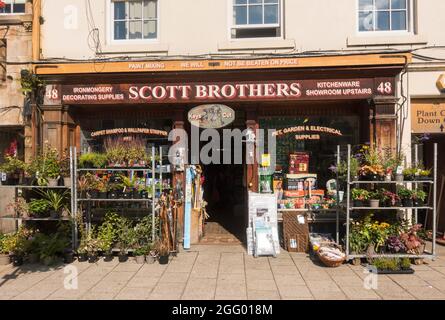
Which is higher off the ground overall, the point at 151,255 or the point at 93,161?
the point at 93,161

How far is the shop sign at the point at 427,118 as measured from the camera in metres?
8.11

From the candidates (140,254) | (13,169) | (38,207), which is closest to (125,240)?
(140,254)

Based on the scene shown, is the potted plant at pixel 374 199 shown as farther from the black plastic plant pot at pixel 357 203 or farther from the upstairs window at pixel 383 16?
the upstairs window at pixel 383 16

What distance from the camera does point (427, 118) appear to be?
8.13 meters

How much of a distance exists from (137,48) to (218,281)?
5013 millimetres

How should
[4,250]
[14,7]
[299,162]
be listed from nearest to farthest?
[4,250] < [299,162] < [14,7]

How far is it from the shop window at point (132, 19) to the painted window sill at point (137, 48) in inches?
13.8

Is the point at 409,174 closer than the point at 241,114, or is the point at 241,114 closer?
the point at 409,174

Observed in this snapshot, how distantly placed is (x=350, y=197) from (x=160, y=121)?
423 centimetres

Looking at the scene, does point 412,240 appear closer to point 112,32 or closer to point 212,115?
point 212,115

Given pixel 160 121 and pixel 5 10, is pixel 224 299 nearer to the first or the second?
pixel 160 121

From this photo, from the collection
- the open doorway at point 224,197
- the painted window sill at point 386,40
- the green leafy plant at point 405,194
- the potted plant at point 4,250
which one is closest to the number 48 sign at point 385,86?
the painted window sill at point 386,40

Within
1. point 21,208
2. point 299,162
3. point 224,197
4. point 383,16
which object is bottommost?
point 224,197

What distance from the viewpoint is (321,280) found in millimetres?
6082
